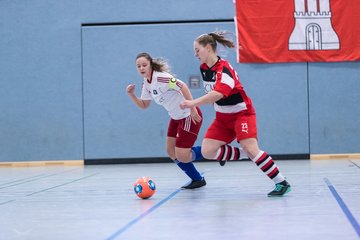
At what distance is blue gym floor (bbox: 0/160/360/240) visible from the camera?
3.85m

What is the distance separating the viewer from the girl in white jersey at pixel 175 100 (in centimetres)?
661

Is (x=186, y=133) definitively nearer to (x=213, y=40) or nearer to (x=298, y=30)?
(x=213, y=40)

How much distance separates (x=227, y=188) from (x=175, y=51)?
6.61 metres

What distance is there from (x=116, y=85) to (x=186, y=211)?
841 cm

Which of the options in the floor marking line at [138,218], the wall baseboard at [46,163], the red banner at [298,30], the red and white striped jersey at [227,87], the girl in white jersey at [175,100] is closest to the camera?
the floor marking line at [138,218]

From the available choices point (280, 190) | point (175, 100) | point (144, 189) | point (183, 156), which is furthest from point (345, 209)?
point (175, 100)

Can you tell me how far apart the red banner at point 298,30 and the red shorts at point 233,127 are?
6811 mm

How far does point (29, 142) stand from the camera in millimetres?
13172

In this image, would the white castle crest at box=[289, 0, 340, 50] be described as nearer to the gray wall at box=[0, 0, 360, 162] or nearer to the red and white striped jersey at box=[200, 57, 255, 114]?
the gray wall at box=[0, 0, 360, 162]

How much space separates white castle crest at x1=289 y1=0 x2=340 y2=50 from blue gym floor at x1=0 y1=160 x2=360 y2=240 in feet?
17.2

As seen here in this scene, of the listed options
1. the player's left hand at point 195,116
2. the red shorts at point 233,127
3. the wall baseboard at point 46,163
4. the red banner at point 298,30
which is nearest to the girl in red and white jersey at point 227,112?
the red shorts at point 233,127

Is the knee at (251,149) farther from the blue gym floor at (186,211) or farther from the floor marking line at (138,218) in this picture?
the floor marking line at (138,218)

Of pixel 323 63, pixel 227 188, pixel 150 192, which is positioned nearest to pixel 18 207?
pixel 150 192

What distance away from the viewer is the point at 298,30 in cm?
1266
